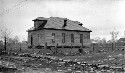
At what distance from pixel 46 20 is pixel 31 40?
6.45 meters

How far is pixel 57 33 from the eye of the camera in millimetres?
43281

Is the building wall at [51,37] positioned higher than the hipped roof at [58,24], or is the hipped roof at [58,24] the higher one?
the hipped roof at [58,24]

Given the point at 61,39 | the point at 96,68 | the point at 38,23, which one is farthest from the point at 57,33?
the point at 96,68

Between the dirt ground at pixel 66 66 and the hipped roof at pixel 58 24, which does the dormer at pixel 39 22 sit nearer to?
the hipped roof at pixel 58 24

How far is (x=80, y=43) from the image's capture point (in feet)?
156

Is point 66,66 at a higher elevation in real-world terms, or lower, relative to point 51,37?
lower

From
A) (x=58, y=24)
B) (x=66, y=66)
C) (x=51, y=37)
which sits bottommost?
(x=66, y=66)

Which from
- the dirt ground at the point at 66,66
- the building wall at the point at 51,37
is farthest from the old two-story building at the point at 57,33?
the dirt ground at the point at 66,66

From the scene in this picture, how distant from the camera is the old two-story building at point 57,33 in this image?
138 feet

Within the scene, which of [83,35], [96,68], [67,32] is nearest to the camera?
→ [96,68]

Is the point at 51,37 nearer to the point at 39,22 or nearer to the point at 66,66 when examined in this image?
the point at 39,22

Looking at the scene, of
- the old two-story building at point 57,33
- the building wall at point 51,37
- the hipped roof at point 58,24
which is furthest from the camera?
the hipped roof at point 58,24

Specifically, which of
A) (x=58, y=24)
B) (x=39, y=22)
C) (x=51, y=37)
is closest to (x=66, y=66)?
(x=51, y=37)

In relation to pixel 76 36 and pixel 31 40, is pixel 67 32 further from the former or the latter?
pixel 31 40
